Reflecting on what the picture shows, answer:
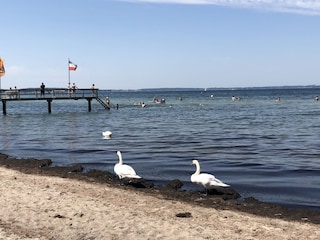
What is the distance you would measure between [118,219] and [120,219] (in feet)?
0.11

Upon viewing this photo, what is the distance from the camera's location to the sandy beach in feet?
24.5

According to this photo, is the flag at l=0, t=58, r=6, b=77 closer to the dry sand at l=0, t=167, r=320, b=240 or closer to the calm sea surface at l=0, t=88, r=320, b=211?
the calm sea surface at l=0, t=88, r=320, b=211

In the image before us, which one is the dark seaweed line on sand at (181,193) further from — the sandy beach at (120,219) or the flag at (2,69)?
the flag at (2,69)

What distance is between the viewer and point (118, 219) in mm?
8273

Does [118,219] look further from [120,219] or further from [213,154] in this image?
[213,154]

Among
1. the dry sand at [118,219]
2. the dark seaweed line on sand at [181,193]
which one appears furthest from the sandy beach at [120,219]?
A: the dark seaweed line on sand at [181,193]

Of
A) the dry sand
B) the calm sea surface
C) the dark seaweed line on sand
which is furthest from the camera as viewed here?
the calm sea surface

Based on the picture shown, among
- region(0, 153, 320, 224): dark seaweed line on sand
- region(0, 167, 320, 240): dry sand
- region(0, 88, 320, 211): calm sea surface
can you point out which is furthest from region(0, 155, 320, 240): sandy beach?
region(0, 88, 320, 211): calm sea surface

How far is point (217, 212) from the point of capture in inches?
360

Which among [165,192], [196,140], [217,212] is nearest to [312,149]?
[196,140]

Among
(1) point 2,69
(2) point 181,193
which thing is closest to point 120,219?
(2) point 181,193

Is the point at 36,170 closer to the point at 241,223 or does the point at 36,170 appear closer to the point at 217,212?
the point at 217,212

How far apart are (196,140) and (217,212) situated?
48.1ft

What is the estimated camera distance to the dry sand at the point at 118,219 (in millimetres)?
7465
